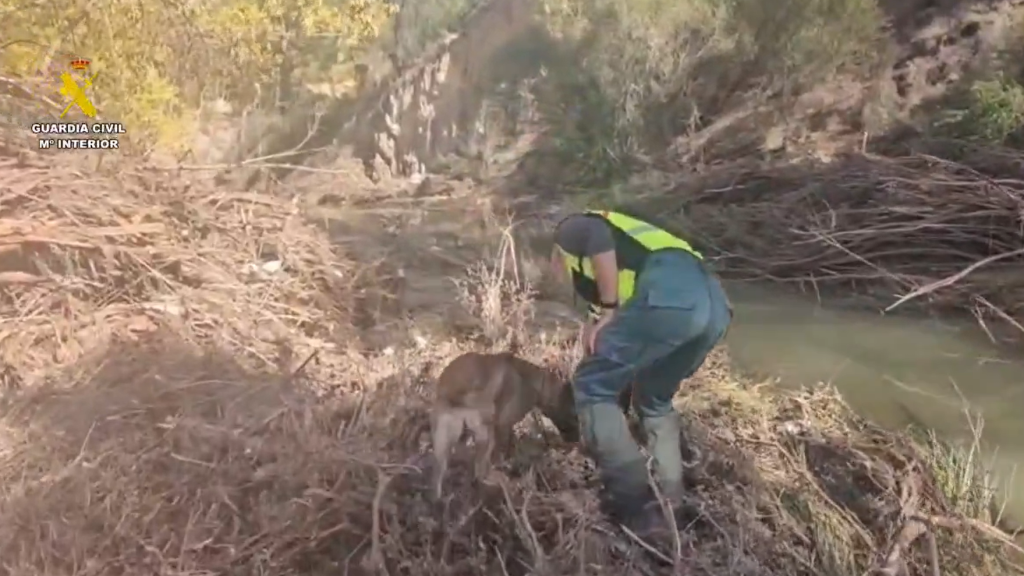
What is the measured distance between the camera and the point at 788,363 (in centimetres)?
281

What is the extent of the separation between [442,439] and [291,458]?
329mm

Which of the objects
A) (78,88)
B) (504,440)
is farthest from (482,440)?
(78,88)

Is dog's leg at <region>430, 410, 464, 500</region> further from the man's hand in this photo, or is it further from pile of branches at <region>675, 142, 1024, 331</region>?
pile of branches at <region>675, 142, 1024, 331</region>

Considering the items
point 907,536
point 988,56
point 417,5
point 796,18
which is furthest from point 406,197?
point 988,56

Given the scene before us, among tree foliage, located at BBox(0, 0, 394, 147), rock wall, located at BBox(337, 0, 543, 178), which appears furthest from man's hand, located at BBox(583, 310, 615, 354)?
tree foliage, located at BBox(0, 0, 394, 147)

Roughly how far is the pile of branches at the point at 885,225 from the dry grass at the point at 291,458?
67 cm

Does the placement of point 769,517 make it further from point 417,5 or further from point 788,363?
point 417,5

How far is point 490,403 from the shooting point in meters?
2.13

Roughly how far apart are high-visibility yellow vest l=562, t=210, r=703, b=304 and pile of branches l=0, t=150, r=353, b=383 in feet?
3.50

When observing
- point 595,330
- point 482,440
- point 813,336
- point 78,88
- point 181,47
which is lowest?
point 482,440

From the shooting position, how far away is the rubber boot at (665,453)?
7.00 ft

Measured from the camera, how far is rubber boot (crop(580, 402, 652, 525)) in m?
2.02

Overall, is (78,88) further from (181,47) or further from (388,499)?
(388,499)

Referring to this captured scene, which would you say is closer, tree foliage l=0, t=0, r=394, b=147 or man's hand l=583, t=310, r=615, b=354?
man's hand l=583, t=310, r=615, b=354
